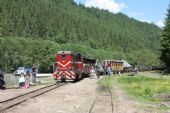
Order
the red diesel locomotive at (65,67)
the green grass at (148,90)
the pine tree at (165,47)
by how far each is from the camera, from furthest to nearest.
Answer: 1. the pine tree at (165,47)
2. the red diesel locomotive at (65,67)
3. the green grass at (148,90)

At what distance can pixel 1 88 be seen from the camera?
109ft

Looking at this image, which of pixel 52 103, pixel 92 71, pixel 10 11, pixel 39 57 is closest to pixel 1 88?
pixel 52 103

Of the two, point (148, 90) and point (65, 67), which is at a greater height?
point (65, 67)

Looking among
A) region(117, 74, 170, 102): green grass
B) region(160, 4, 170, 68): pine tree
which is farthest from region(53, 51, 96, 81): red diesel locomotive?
region(160, 4, 170, 68): pine tree

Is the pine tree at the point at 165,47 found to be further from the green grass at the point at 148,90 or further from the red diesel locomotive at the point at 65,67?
the green grass at the point at 148,90

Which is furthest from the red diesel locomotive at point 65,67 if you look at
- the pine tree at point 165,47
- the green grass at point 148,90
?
the pine tree at point 165,47

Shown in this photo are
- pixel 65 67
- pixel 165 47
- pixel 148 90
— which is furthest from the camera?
pixel 165 47

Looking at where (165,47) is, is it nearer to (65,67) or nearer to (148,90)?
(65,67)

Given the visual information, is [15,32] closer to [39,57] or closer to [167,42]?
[39,57]

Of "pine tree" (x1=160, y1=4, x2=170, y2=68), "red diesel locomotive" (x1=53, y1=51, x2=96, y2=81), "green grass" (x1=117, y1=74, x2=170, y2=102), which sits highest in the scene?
"pine tree" (x1=160, y1=4, x2=170, y2=68)

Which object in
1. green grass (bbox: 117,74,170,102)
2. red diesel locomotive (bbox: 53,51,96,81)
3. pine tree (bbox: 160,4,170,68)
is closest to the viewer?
green grass (bbox: 117,74,170,102)

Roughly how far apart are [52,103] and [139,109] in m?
4.64

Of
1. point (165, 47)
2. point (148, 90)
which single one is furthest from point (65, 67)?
point (165, 47)

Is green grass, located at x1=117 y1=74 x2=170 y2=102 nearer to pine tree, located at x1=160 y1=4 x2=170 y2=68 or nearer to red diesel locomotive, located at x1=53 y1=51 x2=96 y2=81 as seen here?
red diesel locomotive, located at x1=53 y1=51 x2=96 y2=81
